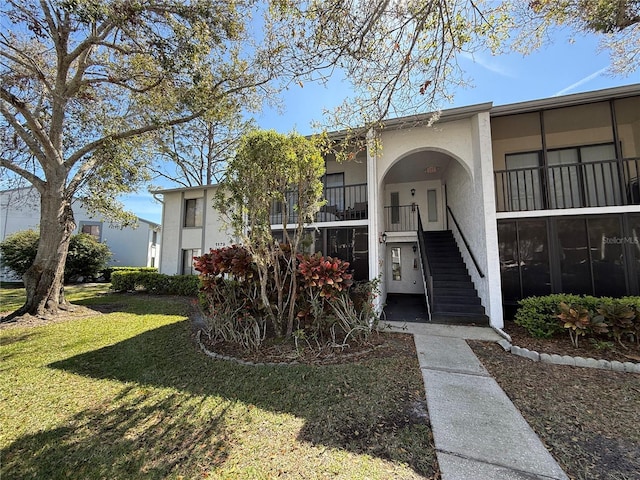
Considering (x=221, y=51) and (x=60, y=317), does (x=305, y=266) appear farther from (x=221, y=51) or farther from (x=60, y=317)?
(x=60, y=317)

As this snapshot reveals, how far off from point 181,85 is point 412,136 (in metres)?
6.75

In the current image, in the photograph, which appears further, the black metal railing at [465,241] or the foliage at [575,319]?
the black metal railing at [465,241]

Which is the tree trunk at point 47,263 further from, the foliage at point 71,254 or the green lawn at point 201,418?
the foliage at point 71,254

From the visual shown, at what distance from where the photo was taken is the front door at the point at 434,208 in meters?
11.6

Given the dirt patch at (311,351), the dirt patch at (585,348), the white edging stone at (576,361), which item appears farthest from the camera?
the dirt patch at (311,351)

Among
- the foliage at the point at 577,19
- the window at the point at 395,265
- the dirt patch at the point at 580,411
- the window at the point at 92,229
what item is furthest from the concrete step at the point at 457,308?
the window at the point at 92,229

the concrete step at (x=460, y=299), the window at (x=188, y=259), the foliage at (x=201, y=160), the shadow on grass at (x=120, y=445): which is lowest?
the shadow on grass at (x=120, y=445)

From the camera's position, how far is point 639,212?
6.54 m

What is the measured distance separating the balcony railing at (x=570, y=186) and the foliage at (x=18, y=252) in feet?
77.9

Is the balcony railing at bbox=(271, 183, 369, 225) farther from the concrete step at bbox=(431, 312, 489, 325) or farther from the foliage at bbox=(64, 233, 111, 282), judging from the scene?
the foliage at bbox=(64, 233, 111, 282)

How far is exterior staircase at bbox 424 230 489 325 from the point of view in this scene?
7.57 m

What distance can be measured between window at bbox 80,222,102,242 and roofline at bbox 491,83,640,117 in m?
27.2

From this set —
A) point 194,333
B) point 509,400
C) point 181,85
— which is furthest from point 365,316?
point 181,85

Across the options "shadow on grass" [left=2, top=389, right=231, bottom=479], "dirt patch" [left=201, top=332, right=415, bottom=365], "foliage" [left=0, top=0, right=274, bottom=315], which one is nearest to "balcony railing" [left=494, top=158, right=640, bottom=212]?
"dirt patch" [left=201, top=332, right=415, bottom=365]
